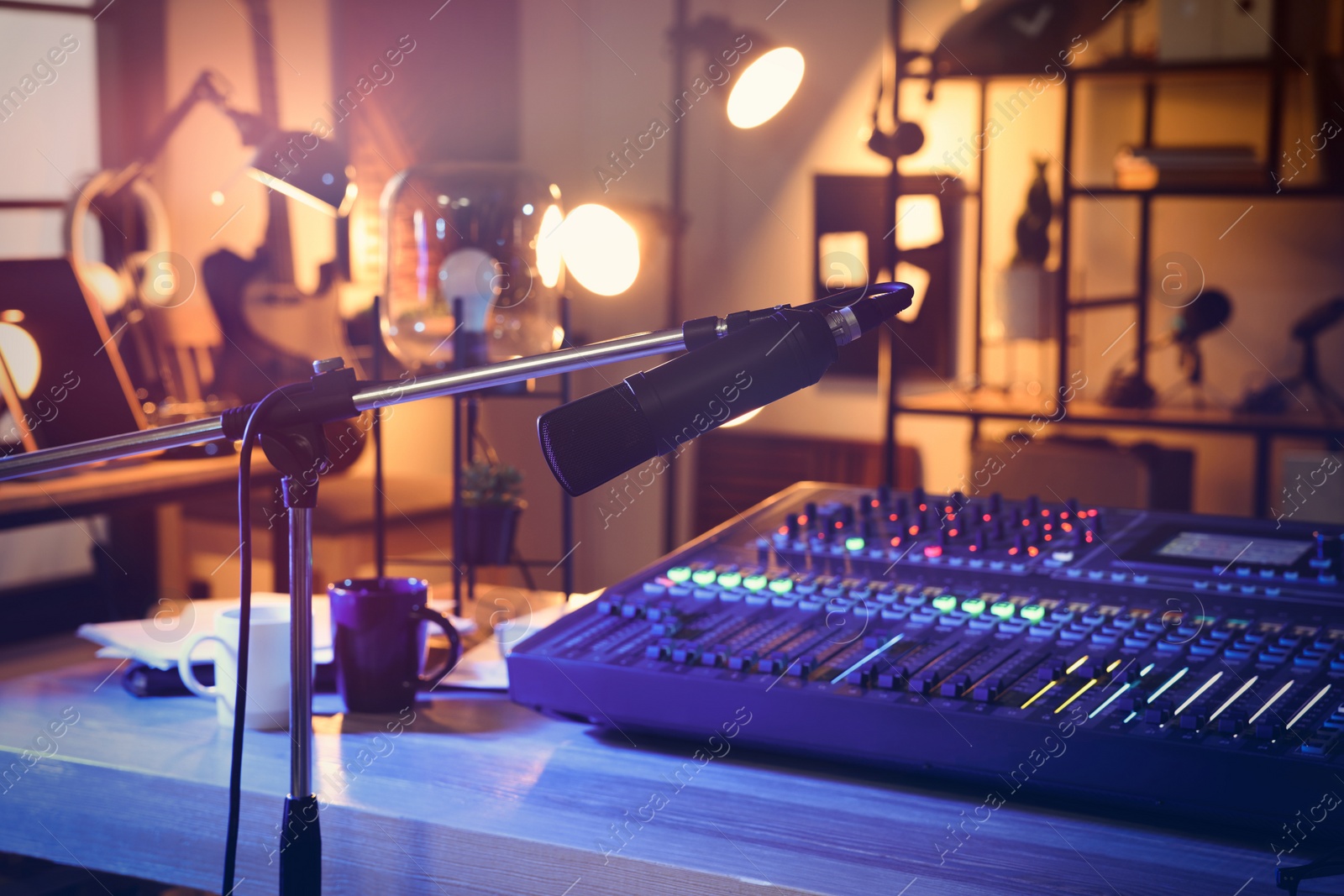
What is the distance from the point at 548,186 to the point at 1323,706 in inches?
46.1

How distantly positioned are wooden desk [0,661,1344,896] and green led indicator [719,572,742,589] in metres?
0.16

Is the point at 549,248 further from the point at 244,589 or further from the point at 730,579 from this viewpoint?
the point at 244,589

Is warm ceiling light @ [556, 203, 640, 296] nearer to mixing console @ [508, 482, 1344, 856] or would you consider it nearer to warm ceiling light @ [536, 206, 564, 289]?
warm ceiling light @ [536, 206, 564, 289]

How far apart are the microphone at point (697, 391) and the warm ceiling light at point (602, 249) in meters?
1.97

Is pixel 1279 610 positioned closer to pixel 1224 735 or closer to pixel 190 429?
pixel 1224 735

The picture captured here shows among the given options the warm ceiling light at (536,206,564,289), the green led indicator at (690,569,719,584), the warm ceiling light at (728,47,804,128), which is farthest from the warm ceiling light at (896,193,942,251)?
the green led indicator at (690,569,719,584)

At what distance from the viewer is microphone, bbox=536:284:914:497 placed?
2.03 ft

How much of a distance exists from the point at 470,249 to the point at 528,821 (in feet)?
3.00

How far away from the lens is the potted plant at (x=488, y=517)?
53.3 inches

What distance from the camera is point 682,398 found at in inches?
24.9

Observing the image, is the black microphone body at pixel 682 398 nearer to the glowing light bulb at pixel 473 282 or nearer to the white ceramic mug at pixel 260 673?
the white ceramic mug at pixel 260 673

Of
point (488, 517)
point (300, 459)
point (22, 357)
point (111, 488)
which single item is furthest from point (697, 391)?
point (111, 488)

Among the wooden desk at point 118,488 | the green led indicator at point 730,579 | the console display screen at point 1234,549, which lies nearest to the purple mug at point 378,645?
the green led indicator at point 730,579

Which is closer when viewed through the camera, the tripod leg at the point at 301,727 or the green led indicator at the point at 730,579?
the tripod leg at the point at 301,727
